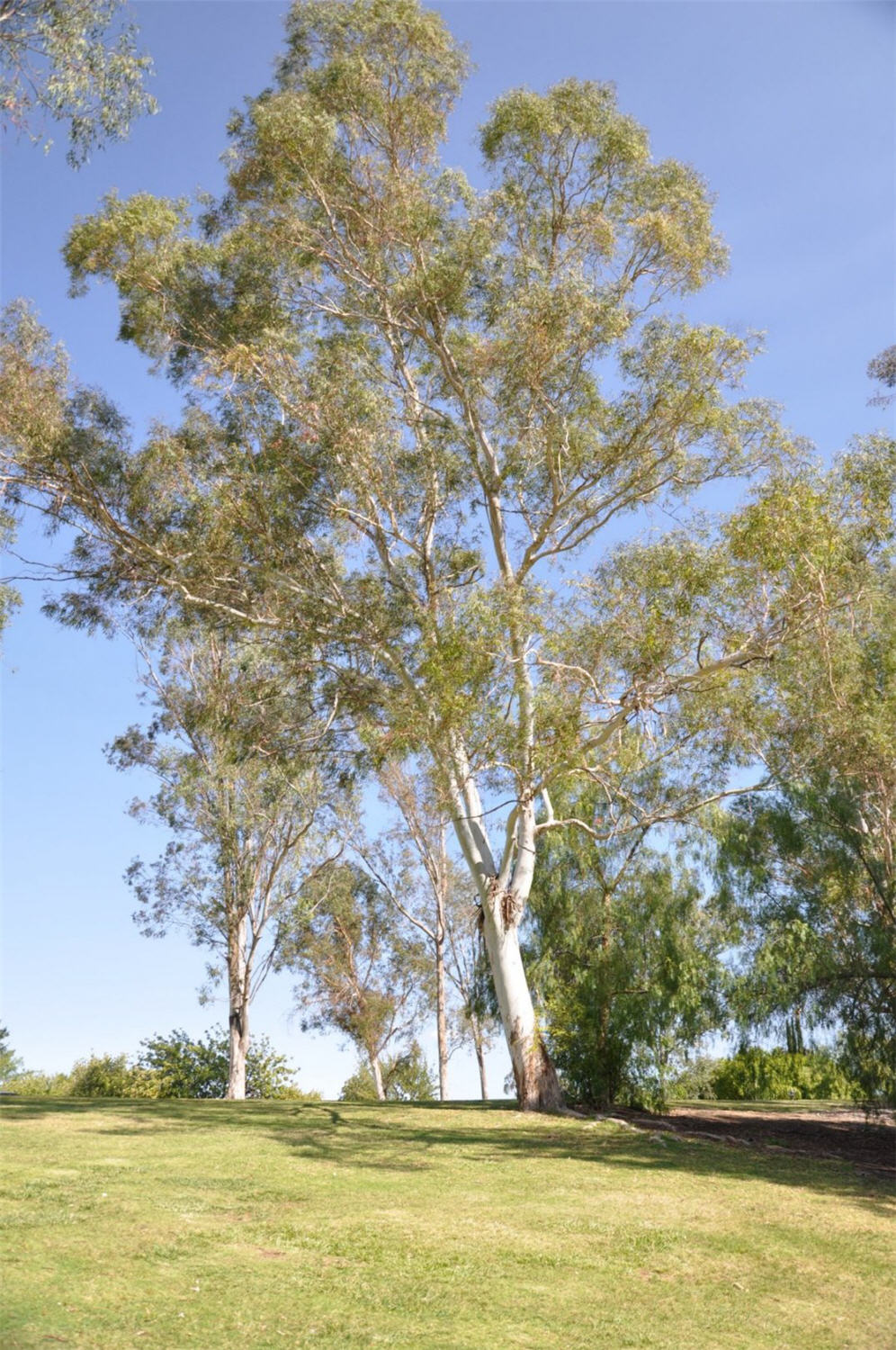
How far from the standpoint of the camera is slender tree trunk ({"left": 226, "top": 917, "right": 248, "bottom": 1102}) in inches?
813

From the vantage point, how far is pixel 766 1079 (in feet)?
57.2

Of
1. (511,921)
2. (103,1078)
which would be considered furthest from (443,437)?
(103,1078)

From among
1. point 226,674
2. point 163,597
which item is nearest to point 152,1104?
point 163,597

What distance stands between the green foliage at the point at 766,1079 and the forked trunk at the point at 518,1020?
501cm

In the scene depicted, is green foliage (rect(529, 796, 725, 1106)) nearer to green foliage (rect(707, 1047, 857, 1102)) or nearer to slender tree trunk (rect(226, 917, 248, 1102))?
green foliage (rect(707, 1047, 857, 1102))

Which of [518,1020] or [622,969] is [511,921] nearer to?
[518,1020]

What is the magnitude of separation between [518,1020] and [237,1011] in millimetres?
9619

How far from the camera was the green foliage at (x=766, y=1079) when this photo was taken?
17.1 metres

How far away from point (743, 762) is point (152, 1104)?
29.0 feet

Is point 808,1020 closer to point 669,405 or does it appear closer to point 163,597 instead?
point 669,405

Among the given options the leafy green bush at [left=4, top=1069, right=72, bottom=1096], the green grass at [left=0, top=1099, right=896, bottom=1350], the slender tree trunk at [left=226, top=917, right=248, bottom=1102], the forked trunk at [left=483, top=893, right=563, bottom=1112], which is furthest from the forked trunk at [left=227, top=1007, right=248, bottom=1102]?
the green grass at [left=0, top=1099, right=896, bottom=1350]

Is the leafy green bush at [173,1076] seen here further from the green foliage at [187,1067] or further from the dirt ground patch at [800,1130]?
the dirt ground patch at [800,1130]

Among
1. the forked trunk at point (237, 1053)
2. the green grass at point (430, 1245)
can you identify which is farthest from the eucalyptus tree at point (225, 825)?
the green grass at point (430, 1245)

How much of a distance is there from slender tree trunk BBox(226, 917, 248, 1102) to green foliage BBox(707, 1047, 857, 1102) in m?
8.79
